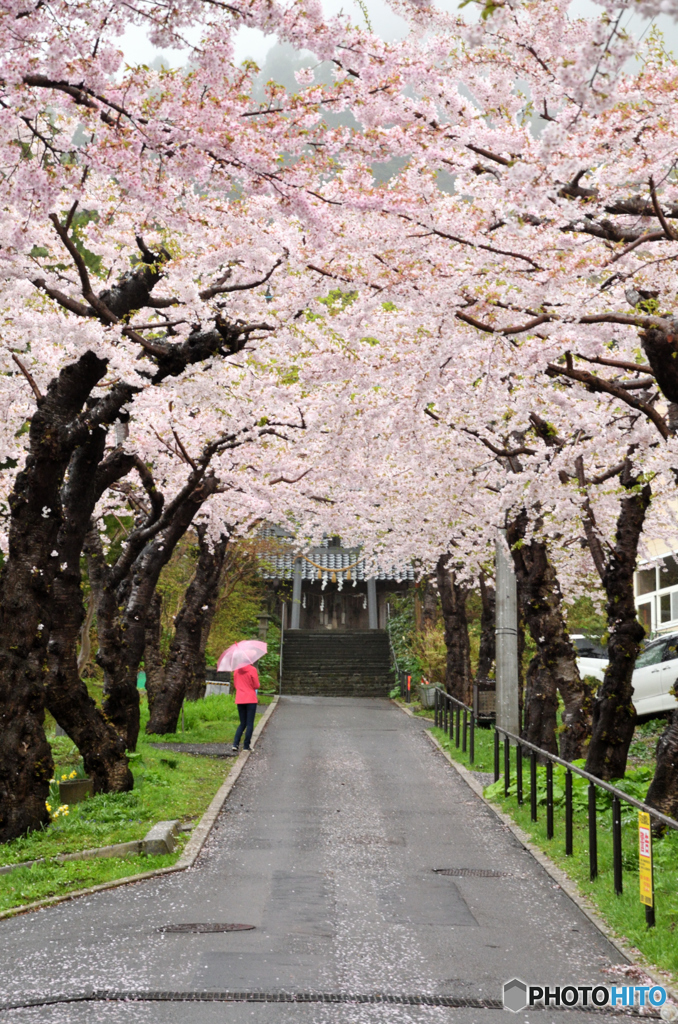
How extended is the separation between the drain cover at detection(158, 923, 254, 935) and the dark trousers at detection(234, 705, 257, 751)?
10402 millimetres

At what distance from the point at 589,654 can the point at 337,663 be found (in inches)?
420

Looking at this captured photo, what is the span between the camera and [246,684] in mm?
17250

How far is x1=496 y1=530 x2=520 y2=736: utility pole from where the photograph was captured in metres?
14.2

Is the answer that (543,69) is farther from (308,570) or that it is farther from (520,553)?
(308,570)

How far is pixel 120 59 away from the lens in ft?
21.2

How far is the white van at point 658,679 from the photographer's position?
20.4m

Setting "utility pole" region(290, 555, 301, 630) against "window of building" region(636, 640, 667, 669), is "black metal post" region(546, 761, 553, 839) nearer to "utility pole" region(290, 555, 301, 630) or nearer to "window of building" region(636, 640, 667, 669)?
Answer: "window of building" region(636, 640, 667, 669)

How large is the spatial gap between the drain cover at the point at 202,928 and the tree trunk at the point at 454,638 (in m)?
19.5

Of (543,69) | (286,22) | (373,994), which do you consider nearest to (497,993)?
(373,994)

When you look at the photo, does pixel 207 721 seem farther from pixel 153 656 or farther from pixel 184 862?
pixel 184 862

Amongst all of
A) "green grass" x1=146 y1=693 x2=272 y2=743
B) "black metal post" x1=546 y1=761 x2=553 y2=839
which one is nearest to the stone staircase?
"green grass" x1=146 y1=693 x2=272 y2=743

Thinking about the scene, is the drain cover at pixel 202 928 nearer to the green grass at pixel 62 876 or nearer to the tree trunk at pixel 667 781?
the green grass at pixel 62 876

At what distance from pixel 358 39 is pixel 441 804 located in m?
10.1

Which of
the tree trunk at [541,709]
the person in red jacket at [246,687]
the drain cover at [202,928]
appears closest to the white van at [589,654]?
the tree trunk at [541,709]
